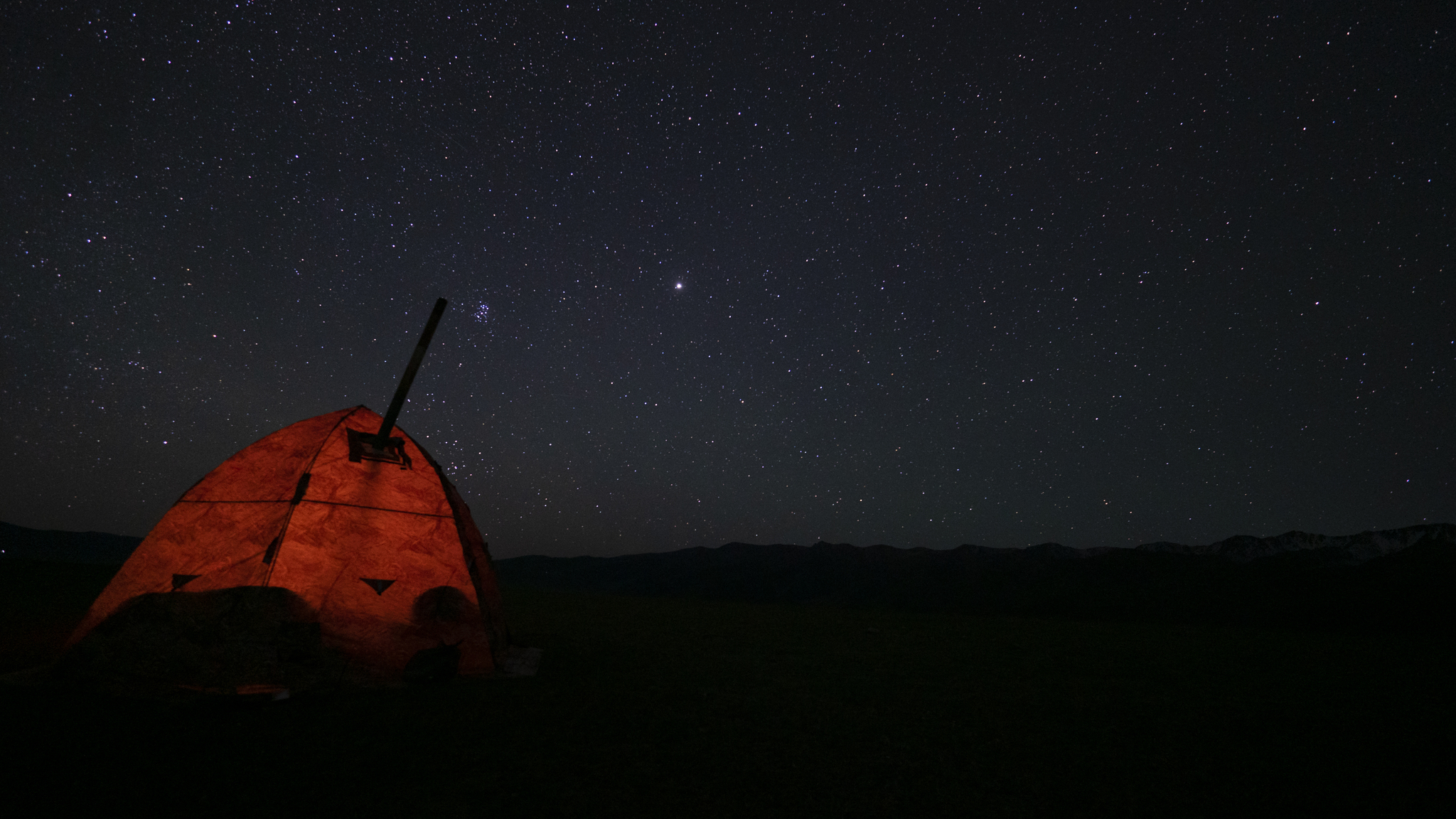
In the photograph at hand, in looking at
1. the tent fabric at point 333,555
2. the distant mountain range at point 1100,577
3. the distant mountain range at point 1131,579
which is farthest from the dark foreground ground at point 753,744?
the distant mountain range at point 1131,579

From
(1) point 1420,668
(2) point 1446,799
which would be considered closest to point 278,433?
(2) point 1446,799

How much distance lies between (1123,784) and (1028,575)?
67.3 metres

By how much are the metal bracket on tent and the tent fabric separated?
0.9 inches

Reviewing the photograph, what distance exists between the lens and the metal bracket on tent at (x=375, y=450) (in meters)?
8.82

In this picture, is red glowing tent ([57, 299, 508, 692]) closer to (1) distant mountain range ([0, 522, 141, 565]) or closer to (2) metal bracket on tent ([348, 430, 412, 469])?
(2) metal bracket on tent ([348, 430, 412, 469])

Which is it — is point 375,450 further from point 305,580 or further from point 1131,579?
point 1131,579

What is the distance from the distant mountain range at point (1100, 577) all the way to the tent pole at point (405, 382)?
37.6 meters

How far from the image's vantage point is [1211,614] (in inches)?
1882

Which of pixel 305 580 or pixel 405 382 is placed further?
pixel 405 382

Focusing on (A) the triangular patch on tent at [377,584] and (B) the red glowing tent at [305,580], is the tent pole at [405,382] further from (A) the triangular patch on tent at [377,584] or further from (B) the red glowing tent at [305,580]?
(A) the triangular patch on tent at [377,584]

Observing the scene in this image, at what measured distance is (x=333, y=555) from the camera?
26.0 feet

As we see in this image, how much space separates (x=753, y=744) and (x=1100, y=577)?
67.0m

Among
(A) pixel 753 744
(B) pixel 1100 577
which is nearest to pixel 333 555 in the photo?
(A) pixel 753 744

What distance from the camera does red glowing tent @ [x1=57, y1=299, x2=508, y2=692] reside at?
679 cm
